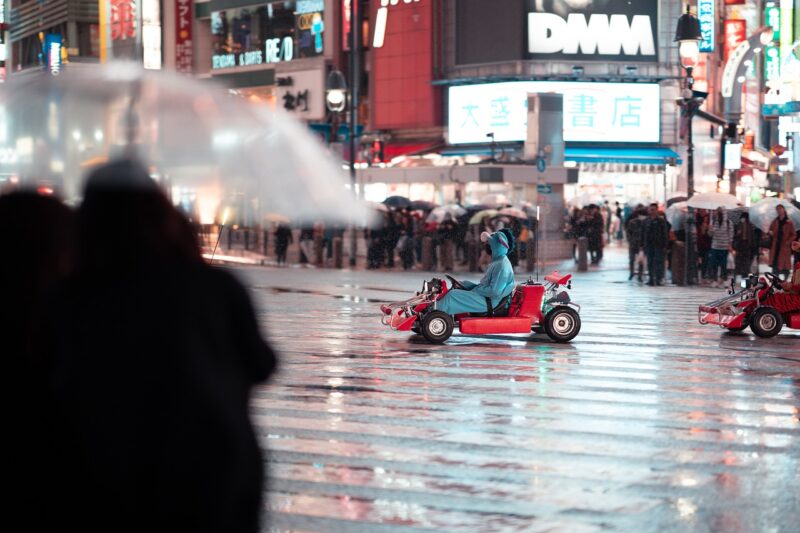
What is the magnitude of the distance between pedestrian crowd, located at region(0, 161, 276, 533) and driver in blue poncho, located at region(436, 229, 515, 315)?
504 inches

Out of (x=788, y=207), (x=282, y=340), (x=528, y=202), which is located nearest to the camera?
(x=282, y=340)

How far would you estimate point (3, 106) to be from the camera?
5.71 metres

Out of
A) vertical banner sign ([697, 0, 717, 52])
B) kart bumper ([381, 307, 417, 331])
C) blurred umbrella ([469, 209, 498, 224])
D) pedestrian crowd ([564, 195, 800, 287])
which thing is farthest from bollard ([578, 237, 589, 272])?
vertical banner sign ([697, 0, 717, 52])

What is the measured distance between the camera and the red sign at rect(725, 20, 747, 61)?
66.6 metres

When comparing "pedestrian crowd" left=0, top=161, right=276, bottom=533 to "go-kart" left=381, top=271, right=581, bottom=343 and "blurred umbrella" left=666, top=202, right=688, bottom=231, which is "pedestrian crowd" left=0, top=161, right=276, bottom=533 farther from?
"blurred umbrella" left=666, top=202, right=688, bottom=231

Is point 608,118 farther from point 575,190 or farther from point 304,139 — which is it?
point 304,139

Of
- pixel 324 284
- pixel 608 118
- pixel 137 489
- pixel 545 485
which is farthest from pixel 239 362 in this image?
pixel 608 118

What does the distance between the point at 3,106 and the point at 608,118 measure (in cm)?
5209

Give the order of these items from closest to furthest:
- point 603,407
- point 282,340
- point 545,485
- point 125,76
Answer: point 125,76 < point 545,485 < point 603,407 < point 282,340

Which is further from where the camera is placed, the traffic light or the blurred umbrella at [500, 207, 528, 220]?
the traffic light

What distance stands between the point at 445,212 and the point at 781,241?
530 inches

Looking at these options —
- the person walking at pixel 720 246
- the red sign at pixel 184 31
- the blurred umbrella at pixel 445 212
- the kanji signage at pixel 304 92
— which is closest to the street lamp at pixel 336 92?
the blurred umbrella at pixel 445 212

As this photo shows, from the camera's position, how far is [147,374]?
3479 mm

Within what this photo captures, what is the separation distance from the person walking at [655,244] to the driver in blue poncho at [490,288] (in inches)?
531
